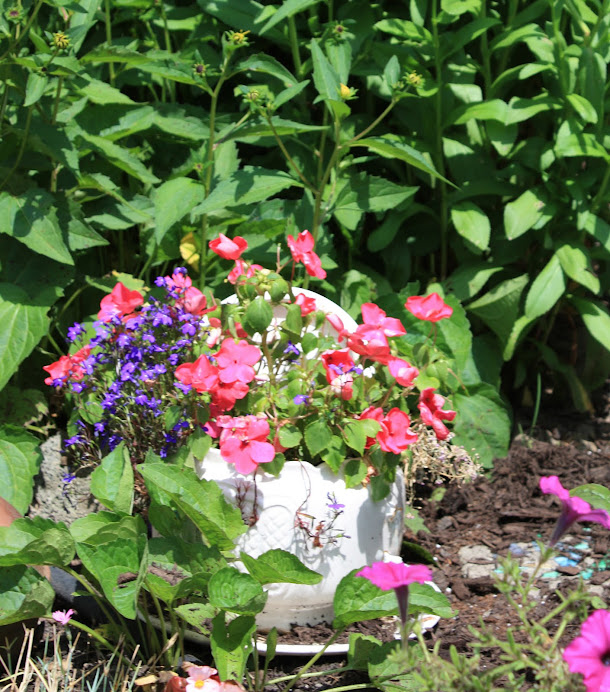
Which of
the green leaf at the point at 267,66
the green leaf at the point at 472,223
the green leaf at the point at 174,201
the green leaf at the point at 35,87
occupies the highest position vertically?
the green leaf at the point at 267,66

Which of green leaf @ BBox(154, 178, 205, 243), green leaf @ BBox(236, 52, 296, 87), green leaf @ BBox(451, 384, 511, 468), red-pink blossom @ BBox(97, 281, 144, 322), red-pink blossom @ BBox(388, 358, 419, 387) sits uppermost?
green leaf @ BBox(236, 52, 296, 87)

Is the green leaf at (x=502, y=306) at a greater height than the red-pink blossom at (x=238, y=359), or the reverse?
the red-pink blossom at (x=238, y=359)

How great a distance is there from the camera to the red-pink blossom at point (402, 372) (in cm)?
218

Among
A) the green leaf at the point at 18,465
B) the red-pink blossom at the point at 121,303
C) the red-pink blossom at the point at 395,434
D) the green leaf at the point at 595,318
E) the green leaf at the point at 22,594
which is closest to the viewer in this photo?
the green leaf at the point at 22,594

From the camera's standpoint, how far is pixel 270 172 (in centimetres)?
278

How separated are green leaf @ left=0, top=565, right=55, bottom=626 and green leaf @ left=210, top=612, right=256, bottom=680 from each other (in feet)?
1.21

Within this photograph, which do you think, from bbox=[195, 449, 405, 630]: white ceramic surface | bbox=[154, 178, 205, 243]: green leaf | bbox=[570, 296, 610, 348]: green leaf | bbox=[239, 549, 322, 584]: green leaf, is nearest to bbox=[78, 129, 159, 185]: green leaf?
bbox=[154, 178, 205, 243]: green leaf

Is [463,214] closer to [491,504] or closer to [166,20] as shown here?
[491,504]

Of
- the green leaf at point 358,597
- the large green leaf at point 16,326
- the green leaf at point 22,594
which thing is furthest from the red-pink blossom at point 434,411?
the large green leaf at point 16,326

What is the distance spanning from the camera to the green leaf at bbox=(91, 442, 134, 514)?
2.14 metres

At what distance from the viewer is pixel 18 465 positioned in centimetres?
260

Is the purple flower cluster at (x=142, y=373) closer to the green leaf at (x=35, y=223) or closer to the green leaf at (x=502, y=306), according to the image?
the green leaf at (x=35, y=223)

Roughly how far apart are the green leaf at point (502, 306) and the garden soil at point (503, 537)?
426mm

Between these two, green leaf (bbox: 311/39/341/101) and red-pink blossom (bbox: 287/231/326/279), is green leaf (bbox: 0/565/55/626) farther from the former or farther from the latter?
green leaf (bbox: 311/39/341/101)
